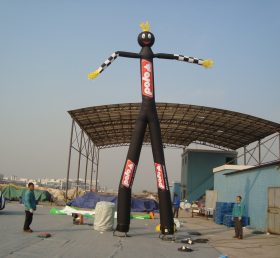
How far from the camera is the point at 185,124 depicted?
34.8m

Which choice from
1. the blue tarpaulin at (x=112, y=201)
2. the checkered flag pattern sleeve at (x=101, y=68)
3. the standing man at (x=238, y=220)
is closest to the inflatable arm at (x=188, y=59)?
the checkered flag pattern sleeve at (x=101, y=68)

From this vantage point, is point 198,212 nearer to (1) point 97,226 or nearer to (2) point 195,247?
(1) point 97,226

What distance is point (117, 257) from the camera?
7887mm

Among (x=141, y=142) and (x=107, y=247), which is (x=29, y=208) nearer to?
(x=107, y=247)

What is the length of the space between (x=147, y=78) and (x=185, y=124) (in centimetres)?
2283

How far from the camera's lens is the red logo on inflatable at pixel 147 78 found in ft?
40.2

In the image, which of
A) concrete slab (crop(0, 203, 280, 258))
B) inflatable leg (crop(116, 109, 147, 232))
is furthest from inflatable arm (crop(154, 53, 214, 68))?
concrete slab (crop(0, 203, 280, 258))

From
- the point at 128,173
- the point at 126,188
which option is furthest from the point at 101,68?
the point at 126,188

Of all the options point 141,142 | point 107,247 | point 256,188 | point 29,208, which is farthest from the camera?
point 256,188

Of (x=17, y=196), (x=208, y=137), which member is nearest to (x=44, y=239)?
(x=17, y=196)

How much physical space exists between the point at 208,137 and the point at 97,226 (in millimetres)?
27525

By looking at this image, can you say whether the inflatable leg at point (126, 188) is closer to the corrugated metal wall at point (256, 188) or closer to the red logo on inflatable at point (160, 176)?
the red logo on inflatable at point (160, 176)

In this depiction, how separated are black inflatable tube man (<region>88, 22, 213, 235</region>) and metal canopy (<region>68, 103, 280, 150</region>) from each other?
16.1 m

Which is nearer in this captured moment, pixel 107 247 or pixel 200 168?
pixel 107 247
